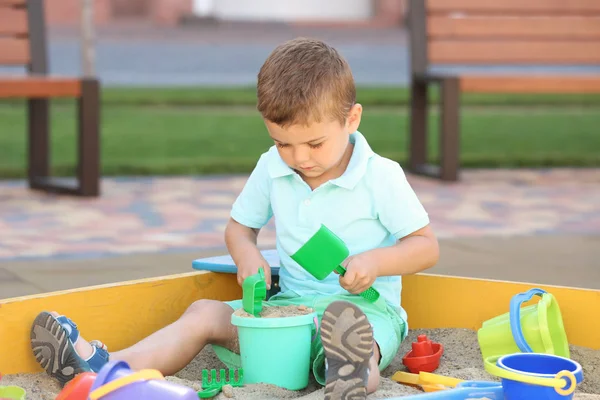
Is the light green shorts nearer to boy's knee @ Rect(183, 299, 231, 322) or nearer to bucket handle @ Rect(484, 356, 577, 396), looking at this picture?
boy's knee @ Rect(183, 299, 231, 322)

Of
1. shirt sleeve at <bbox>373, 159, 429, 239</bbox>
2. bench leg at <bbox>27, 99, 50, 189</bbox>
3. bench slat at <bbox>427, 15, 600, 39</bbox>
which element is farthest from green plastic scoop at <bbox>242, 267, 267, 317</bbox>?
bench slat at <bbox>427, 15, 600, 39</bbox>

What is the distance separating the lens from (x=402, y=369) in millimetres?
2373

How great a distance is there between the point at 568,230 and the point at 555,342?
174 cm

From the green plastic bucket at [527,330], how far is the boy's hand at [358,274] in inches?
12.7

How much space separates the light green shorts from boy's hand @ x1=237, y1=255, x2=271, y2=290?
0.07 metres

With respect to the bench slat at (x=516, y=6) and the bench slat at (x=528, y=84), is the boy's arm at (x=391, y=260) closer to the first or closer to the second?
the bench slat at (x=528, y=84)

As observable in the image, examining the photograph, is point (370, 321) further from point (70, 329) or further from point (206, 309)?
point (70, 329)

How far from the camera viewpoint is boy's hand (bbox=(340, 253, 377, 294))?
2.11 meters

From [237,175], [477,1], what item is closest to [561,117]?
[477,1]

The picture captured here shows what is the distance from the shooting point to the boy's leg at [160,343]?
204 cm

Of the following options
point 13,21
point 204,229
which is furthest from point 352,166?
point 13,21

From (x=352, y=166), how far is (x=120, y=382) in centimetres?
86

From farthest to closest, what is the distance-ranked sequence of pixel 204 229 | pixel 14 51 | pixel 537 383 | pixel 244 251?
pixel 14 51
pixel 204 229
pixel 244 251
pixel 537 383

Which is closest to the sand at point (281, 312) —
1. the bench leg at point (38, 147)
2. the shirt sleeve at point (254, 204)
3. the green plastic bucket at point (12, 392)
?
the shirt sleeve at point (254, 204)
